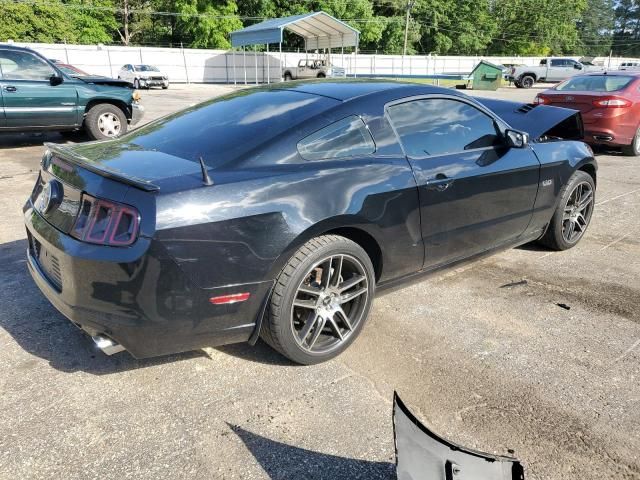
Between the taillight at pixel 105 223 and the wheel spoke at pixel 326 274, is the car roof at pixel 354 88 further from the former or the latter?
the taillight at pixel 105 223

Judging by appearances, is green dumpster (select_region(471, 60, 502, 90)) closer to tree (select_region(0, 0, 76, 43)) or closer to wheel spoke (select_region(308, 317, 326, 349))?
wheel spoke (select_region(308, 317, 326, 349))

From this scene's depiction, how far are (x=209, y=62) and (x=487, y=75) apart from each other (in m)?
20.8

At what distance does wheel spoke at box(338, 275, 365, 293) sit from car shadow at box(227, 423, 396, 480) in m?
0.96

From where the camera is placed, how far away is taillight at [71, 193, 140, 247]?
7.76ft

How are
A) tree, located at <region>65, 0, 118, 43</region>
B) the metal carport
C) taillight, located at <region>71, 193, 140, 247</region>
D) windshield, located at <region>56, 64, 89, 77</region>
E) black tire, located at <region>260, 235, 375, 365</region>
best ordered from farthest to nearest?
1. tree, located at <region>65, 0, 118, 43</region>
2. the metal carport
3. windshield, located at <region>56, 64, 89, 77</region>
4. black tire, located at <region>260, 235, 375, 365</region>
5. taillight, located at <region>71, 193, 140, 247</region>

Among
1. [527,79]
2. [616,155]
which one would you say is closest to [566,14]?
[527,79]

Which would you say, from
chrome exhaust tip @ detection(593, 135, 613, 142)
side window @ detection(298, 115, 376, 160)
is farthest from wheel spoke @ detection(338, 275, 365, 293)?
chrome exhaust tip @ detection(593, 135, 613, 142)

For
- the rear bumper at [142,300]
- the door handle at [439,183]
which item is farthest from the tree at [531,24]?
the rear bumper at [142,300]

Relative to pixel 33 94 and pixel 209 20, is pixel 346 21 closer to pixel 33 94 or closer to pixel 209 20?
pixel 209 20

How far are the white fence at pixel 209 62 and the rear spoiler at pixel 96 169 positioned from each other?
112 ft

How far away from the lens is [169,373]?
2871 mm

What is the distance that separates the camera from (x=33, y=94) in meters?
9.05

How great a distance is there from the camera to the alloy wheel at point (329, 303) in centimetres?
289

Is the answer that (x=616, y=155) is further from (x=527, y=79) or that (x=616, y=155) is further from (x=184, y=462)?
(x=527, y=79)
